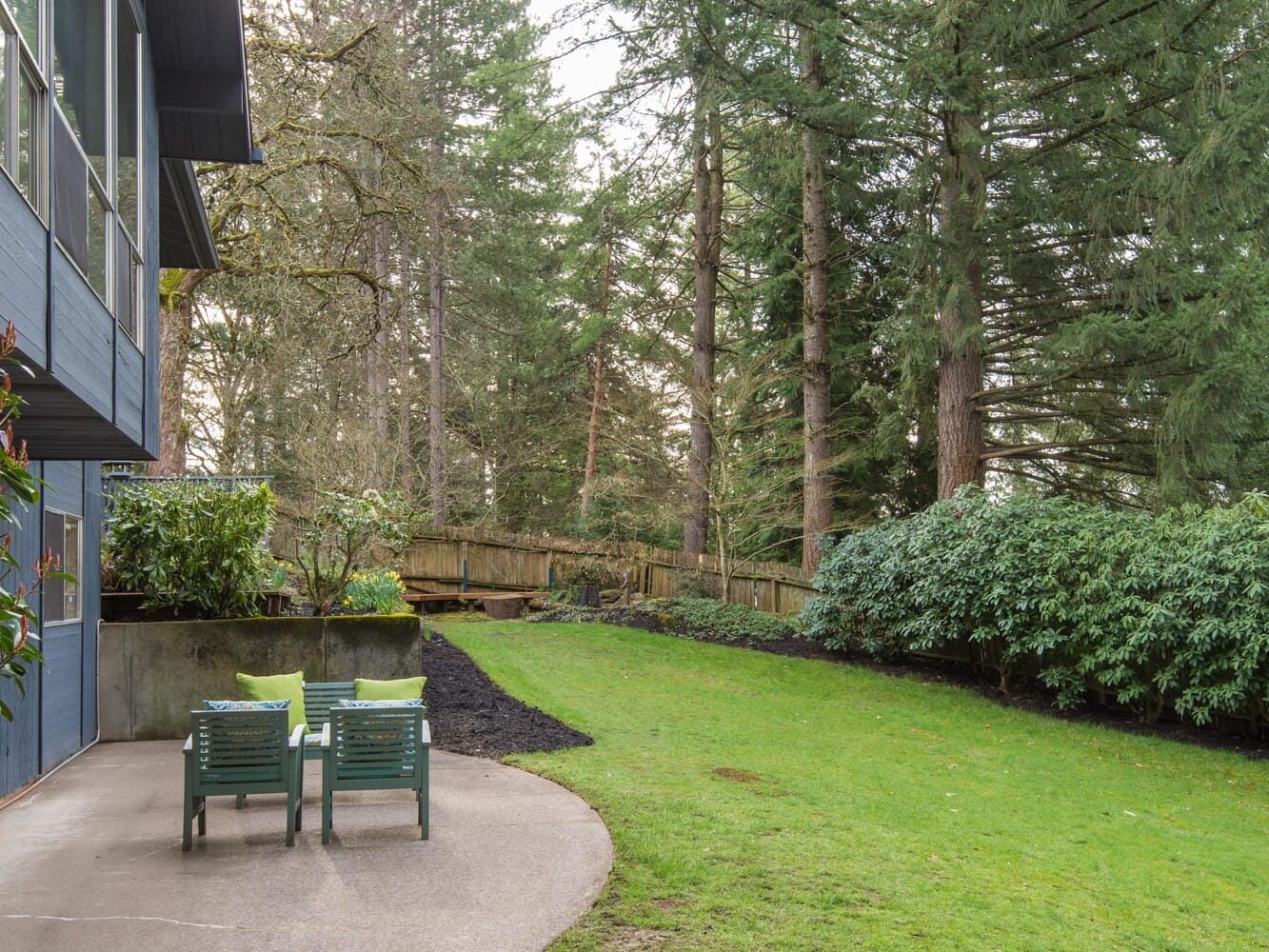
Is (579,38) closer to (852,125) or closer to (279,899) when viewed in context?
(852,125)

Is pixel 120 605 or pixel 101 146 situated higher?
pixel 101 146

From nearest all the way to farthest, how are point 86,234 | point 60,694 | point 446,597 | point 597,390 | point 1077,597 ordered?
point 86,234 < point 60,694 < point 1077,597 < point 446,597 < point 597,390

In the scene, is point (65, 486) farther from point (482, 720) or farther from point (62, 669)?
point (482, 720)

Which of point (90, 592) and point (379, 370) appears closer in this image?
point (90, 592)

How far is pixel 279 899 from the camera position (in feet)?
17.6

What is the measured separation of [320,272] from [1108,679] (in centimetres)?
1218

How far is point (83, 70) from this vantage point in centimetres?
562

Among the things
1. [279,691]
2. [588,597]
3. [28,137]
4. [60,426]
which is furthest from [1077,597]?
[28,137]

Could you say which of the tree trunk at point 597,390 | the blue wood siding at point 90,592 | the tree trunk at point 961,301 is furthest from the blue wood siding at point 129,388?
the tree trunk at point 597,390

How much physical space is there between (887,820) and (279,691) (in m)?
4.96

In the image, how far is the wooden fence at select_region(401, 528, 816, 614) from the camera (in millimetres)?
19438

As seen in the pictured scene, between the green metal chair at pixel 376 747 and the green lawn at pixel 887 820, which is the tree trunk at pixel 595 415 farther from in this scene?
the green metal chair at pixel 376 747

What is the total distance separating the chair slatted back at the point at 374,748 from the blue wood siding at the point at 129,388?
238 centimetres

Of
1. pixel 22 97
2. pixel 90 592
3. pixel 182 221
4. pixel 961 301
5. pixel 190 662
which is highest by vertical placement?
pixel 182 221
